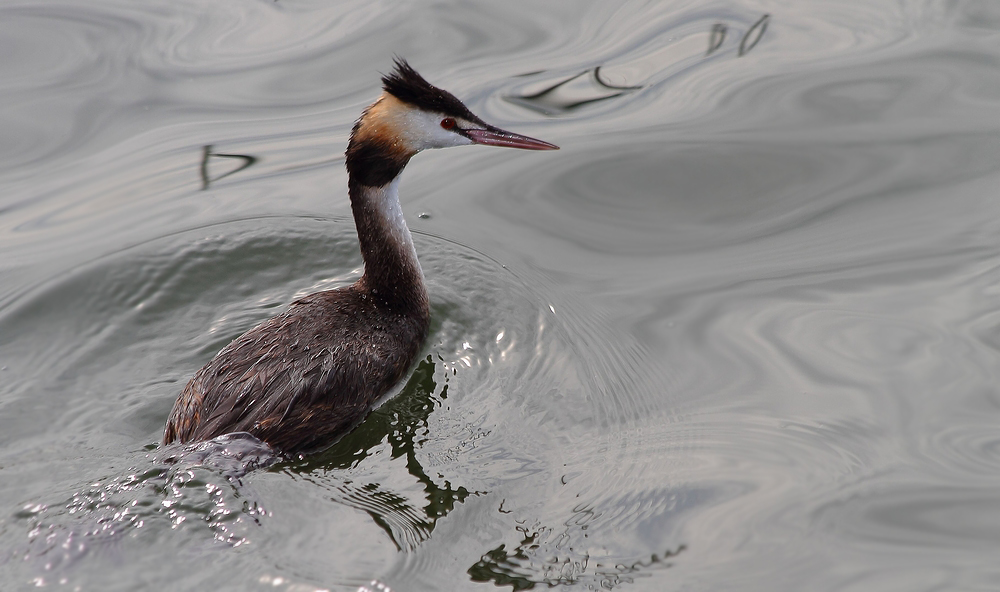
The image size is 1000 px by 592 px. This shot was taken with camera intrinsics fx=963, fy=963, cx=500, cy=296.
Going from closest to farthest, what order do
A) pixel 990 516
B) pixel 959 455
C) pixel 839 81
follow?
1. pixel 990 516
2. pixel 959 455
3. pixel 839 81

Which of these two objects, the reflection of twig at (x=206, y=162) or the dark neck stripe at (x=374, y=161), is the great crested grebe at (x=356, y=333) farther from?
the reflection of twig at (x=206, y=162)

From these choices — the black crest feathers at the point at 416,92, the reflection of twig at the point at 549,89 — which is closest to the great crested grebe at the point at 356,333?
the black crest feathers at the point at 416,92

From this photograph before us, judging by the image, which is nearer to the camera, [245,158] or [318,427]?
[318,427]

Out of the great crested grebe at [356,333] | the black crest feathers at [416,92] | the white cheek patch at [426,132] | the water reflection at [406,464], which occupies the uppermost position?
the black crest feathers at [416,92]

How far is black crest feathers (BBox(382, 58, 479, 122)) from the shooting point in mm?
5074

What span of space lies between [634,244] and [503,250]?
0.85 metres

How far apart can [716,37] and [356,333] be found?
14.8 feet

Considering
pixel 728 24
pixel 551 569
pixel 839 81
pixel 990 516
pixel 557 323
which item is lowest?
pixel 990 516

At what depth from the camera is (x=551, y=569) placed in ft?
12.9

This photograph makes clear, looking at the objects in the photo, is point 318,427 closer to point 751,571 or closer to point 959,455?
point 751,571

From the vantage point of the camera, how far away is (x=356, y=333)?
197 inches

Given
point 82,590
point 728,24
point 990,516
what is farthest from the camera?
point 728,24

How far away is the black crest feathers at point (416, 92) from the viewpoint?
5074 millimetres

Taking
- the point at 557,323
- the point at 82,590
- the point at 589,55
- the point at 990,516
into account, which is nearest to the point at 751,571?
the point at 990,516
